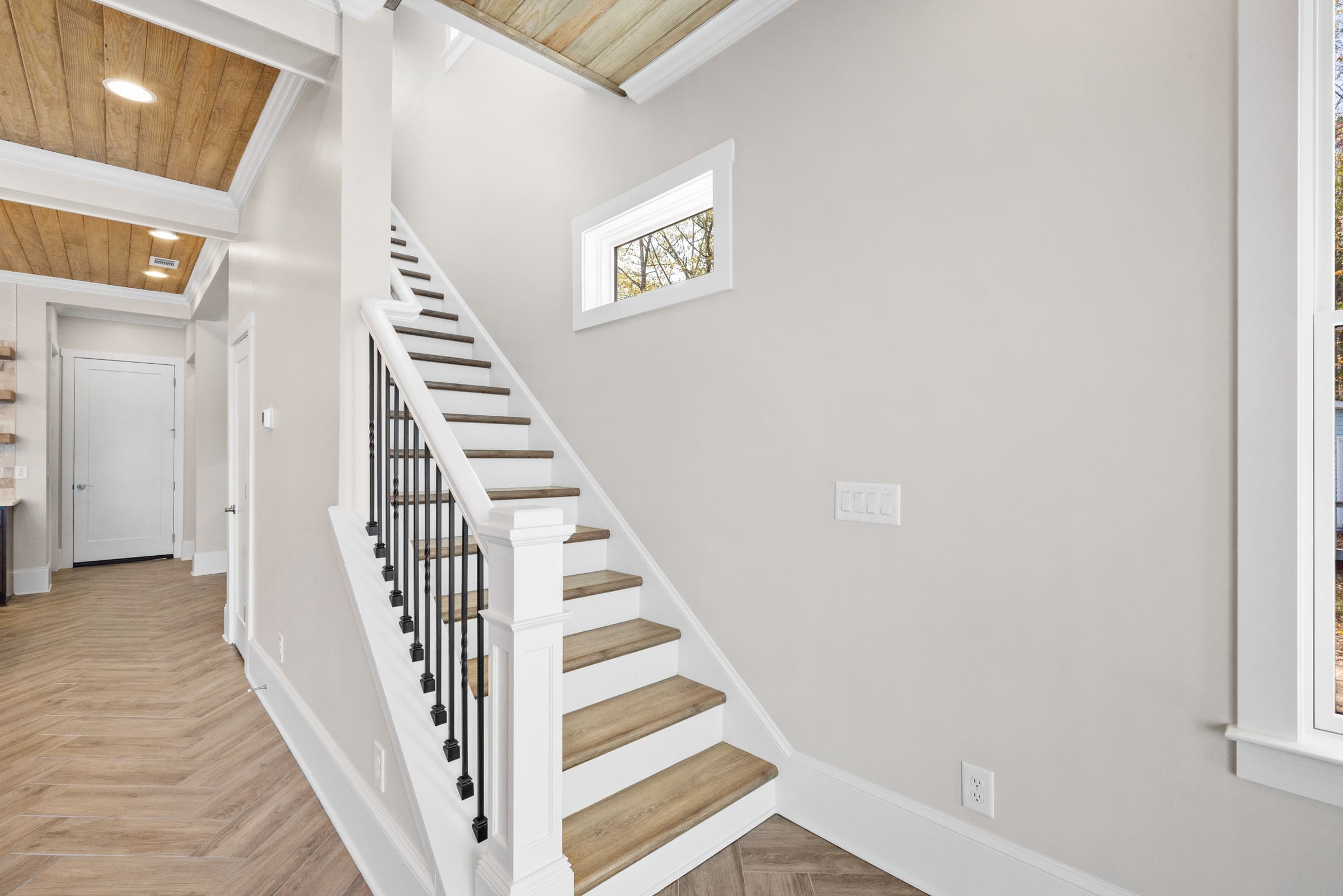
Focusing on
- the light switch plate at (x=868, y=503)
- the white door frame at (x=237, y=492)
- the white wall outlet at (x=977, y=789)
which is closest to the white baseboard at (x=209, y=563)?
the white door frame at (x=237, y=492)

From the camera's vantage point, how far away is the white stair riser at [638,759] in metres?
1.87

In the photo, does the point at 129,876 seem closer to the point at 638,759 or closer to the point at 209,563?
the point at 638,759

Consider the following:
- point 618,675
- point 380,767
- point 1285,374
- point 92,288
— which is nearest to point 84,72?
point 380,767

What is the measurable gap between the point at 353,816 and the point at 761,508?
1.68 metres

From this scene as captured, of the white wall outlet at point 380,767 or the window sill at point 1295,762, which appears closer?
the window sill at point 1295,762

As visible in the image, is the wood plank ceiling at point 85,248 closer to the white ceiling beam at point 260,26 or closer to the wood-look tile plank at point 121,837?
the white ceiling beam at point 260,26

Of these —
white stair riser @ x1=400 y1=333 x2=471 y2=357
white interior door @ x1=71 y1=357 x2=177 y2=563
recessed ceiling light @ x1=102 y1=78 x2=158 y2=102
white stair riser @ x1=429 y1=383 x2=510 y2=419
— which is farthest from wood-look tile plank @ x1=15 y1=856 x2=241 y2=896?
white interior door @ x1=71 y1=357 x2=177 y2=563

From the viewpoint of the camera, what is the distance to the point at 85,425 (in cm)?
650

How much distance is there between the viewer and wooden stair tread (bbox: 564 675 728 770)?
74.6 inches

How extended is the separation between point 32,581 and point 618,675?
6304mm

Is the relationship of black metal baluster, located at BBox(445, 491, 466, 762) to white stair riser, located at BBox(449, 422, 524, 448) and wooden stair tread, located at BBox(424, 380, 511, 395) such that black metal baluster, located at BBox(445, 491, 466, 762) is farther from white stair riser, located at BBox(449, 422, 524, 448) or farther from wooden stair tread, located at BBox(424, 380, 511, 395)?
wooden stair tread, located at BBox(424, 380, 511, 395)

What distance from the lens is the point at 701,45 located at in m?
2.37

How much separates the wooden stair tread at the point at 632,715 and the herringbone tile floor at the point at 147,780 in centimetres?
75

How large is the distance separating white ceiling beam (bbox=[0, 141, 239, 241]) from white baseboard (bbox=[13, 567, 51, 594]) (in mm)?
3730
